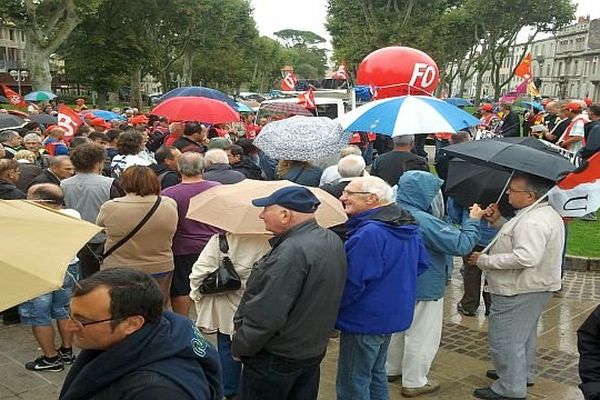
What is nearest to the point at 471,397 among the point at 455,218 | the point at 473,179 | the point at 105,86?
the point at 473,179

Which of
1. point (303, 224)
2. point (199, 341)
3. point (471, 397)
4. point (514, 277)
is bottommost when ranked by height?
point (471, 397)

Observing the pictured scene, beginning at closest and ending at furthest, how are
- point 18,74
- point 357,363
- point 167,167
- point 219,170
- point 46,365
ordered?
point 357,363 < point 46,365 < point 219,170 < point 167,167 < point 18,74

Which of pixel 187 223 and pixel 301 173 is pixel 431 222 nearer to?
pixel 301 173

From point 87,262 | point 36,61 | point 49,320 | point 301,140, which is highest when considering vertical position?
point 36,61

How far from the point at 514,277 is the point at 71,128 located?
742cm

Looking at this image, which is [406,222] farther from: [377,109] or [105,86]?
[105,86]

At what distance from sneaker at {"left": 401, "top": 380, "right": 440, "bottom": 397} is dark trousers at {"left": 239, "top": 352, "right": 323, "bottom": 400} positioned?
1.46 m

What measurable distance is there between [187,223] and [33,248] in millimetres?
3261

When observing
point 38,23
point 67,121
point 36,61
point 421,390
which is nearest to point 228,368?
point 421,390

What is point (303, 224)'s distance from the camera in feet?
11.2

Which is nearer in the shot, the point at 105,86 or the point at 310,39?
the point at 105,86

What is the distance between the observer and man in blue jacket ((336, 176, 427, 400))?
12.1 ft

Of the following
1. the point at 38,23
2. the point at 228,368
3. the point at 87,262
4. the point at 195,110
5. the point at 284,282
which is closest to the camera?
the point at 284,282

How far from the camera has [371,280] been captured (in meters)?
3.77
